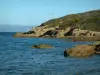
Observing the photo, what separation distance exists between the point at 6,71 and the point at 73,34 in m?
99.2

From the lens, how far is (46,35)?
5812 inches

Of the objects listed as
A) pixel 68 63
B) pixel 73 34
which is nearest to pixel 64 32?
pixel 73 34

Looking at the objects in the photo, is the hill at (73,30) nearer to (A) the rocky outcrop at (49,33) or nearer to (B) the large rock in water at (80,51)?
(A) the rocky outcrop at (49,33)

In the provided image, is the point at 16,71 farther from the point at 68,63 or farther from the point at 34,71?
the point at 68,63

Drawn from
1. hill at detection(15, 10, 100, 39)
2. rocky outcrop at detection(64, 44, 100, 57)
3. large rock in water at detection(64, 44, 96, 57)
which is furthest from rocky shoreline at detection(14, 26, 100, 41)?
A: large rock in water at detection(64, 44, 96, 57)

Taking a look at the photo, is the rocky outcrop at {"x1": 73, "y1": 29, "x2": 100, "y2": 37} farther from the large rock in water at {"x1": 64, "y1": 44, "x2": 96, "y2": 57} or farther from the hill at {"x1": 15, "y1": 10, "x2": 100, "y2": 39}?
the large rock in water at {"x1": 64, "y1": 44, "x2": 96, "y2": 57}

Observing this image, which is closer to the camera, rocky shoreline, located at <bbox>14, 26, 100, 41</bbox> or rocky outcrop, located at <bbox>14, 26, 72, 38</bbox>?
rocky shoreline, located at <bbox>14, 26, 100, 41</bbox>

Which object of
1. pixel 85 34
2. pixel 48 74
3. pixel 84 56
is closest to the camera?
pixel 48 74

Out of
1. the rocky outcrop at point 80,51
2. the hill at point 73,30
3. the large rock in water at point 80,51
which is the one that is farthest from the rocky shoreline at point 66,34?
the large rock in water at point 80,51

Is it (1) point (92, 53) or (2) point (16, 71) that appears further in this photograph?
(1) point (92, 53)

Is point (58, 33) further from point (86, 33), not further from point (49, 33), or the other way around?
point (86, 33)

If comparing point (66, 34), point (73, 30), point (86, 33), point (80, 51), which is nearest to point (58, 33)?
point (66, 34)

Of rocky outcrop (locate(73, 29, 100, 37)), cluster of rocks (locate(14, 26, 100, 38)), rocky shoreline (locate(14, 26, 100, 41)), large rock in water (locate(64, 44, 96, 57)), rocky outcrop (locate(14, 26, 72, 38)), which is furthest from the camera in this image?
rocky outcrop (locate(14, 26, 72, 38))

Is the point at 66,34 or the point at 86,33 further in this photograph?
the point at 66,34
